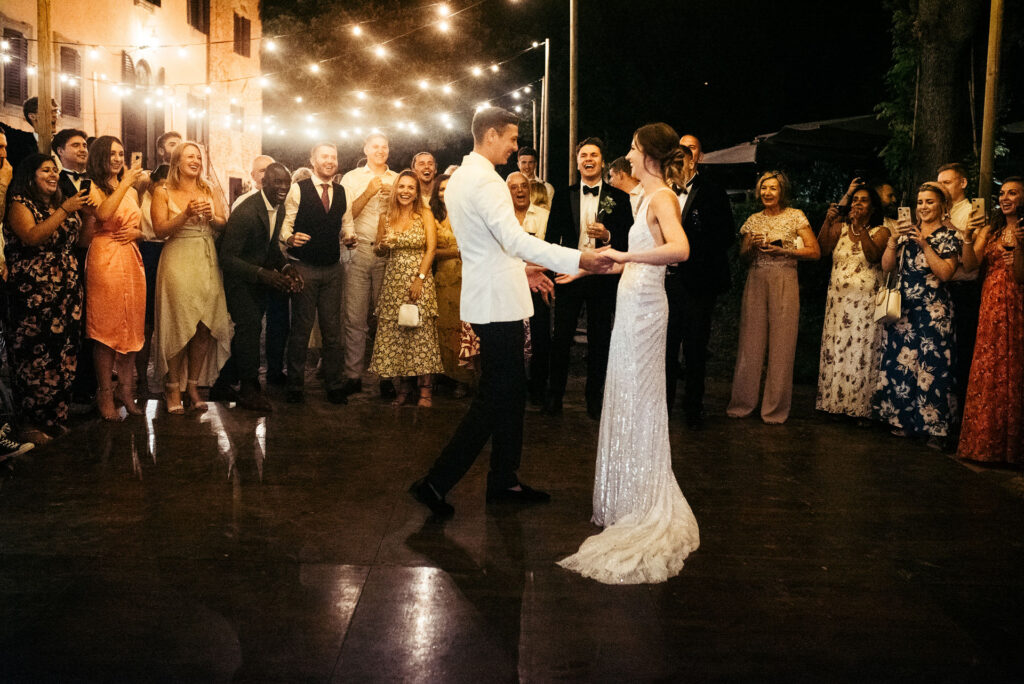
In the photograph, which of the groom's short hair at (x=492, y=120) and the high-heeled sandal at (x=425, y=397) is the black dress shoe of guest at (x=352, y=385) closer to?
the high-heeled sandal at (x=425, y=397)

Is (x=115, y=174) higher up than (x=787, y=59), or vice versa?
(x=787, y=59)

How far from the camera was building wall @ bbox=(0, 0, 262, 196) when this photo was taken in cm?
1655

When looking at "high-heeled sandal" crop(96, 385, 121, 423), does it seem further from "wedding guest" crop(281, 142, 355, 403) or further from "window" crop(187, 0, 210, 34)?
"window" crop(187, 0, 210, 34)

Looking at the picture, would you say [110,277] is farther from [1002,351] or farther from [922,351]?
[1002,351]

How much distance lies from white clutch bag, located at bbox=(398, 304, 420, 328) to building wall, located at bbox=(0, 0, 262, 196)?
32.1 ft

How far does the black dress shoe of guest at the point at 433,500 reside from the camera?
481 cm

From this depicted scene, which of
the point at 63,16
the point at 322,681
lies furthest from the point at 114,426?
the point at 63,16

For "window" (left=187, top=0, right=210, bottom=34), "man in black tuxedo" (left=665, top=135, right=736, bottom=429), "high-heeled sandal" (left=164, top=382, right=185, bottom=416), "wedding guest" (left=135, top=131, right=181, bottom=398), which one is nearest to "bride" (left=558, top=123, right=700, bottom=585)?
"man in black tuxedo" (left=665, top=135, right=736, bottom=429)

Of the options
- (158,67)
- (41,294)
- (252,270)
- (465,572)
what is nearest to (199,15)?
(158,67)

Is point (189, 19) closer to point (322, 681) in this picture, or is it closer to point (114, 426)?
point (114, 426)

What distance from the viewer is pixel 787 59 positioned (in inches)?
898

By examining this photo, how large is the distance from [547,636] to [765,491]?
2422 mm

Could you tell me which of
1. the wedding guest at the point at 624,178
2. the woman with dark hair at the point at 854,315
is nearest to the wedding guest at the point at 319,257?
the wedding guest at the point at 624,178

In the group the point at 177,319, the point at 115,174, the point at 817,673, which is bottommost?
the point at 817,673
